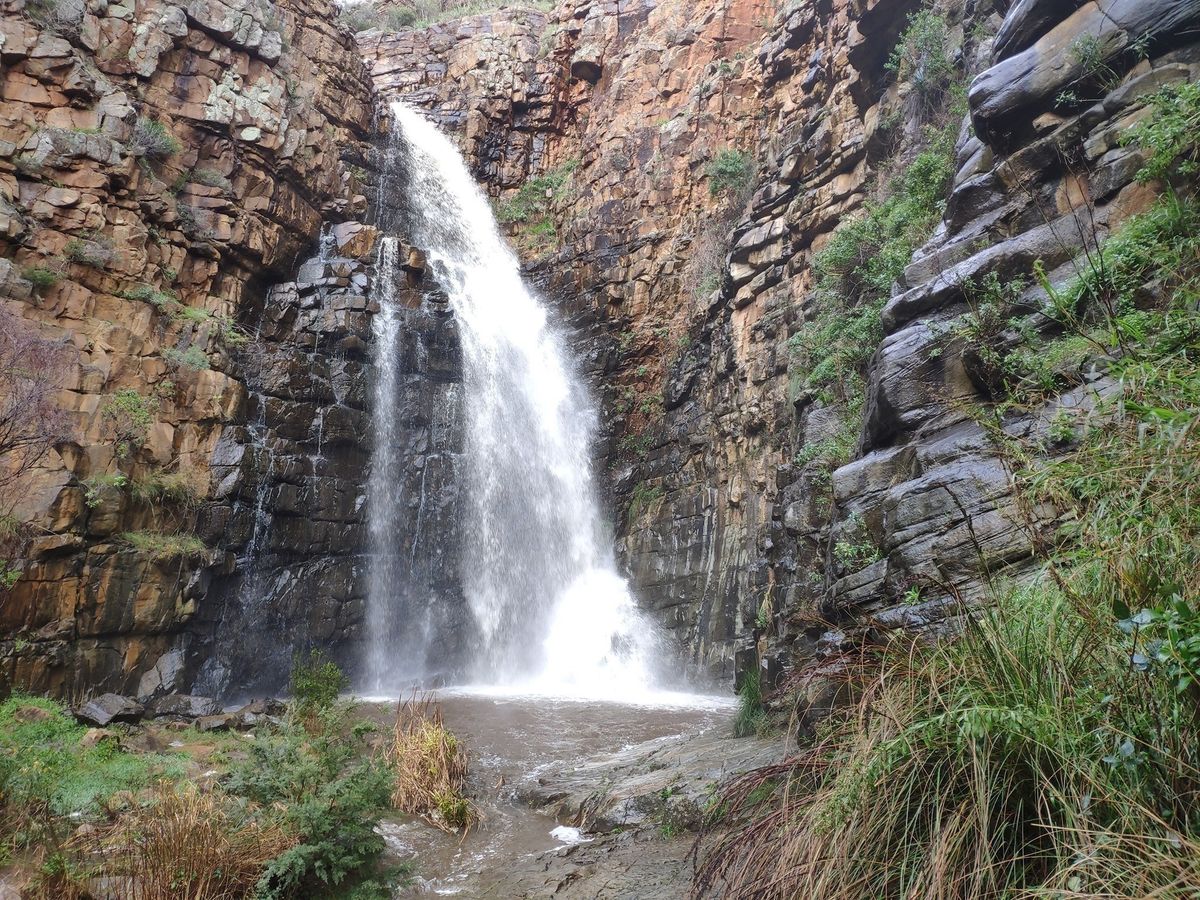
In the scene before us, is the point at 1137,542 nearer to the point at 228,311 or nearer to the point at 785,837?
the point at 785,837

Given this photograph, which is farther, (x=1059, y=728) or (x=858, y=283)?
(x=858, y=283)

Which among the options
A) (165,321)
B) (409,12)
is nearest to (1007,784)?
(165,321)

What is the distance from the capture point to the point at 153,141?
15.7 meters

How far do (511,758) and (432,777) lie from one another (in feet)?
6.18

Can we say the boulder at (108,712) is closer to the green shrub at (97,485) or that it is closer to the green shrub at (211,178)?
the green shrub at (97,485)

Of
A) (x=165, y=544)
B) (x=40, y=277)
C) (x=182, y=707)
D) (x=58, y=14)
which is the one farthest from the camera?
(x=58, y=14)

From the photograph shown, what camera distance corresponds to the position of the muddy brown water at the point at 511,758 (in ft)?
17.7

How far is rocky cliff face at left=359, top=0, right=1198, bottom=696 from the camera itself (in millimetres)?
5773

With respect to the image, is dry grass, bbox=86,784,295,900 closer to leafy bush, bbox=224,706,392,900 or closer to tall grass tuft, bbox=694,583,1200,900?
leafy bush, bbox=224,706,392,900

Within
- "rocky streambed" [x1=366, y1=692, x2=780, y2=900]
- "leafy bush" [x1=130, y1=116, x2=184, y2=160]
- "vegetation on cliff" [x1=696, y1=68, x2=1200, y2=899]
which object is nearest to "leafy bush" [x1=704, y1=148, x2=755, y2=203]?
"leafy bush" [x1=130, y1=116, x2=184, y2=160]

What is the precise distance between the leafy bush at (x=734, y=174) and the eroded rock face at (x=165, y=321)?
30.9ft

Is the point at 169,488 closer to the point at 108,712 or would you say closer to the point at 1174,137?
the point at 108,712

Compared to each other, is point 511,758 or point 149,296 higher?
point 149,296

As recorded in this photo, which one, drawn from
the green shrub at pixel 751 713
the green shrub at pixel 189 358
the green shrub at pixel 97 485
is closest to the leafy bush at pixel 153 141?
the green shrub at pixel 189 358
